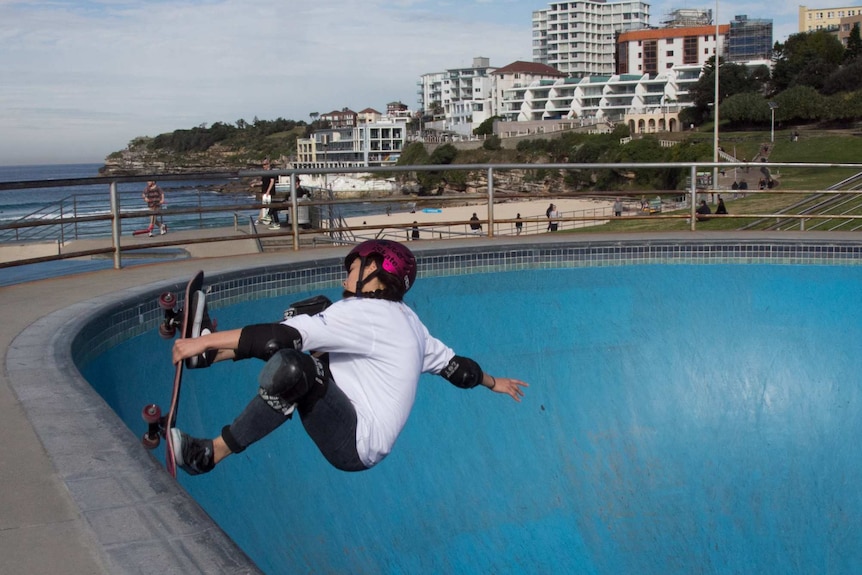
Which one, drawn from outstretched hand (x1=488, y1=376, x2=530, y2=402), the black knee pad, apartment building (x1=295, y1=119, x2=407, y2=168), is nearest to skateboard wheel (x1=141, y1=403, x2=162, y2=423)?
the black knee pad

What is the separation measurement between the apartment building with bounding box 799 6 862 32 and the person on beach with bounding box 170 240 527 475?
611ft

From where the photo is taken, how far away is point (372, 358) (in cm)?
329

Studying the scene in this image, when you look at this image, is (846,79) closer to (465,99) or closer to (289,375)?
(289,375)

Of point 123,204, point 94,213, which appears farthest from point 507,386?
point 123,204

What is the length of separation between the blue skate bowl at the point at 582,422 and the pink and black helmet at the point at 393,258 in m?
2.19

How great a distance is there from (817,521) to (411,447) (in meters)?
3.02

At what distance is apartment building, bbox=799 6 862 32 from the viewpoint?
561ft

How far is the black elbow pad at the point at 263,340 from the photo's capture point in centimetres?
305

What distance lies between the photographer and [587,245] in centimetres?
906

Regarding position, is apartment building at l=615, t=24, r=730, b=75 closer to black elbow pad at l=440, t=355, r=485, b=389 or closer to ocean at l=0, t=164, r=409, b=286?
ocean at l=0, t=164, r=409, b=286

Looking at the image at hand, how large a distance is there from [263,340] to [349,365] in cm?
40

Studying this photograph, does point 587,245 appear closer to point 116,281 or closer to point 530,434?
point 530,434

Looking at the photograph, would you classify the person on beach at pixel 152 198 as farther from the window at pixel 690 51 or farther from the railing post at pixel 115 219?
the window at pixel 690 51

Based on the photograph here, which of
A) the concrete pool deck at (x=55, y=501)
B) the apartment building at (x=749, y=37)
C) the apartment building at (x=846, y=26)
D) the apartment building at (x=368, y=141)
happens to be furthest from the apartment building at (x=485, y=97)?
the concrete pool deck at (x=55, y=501)
